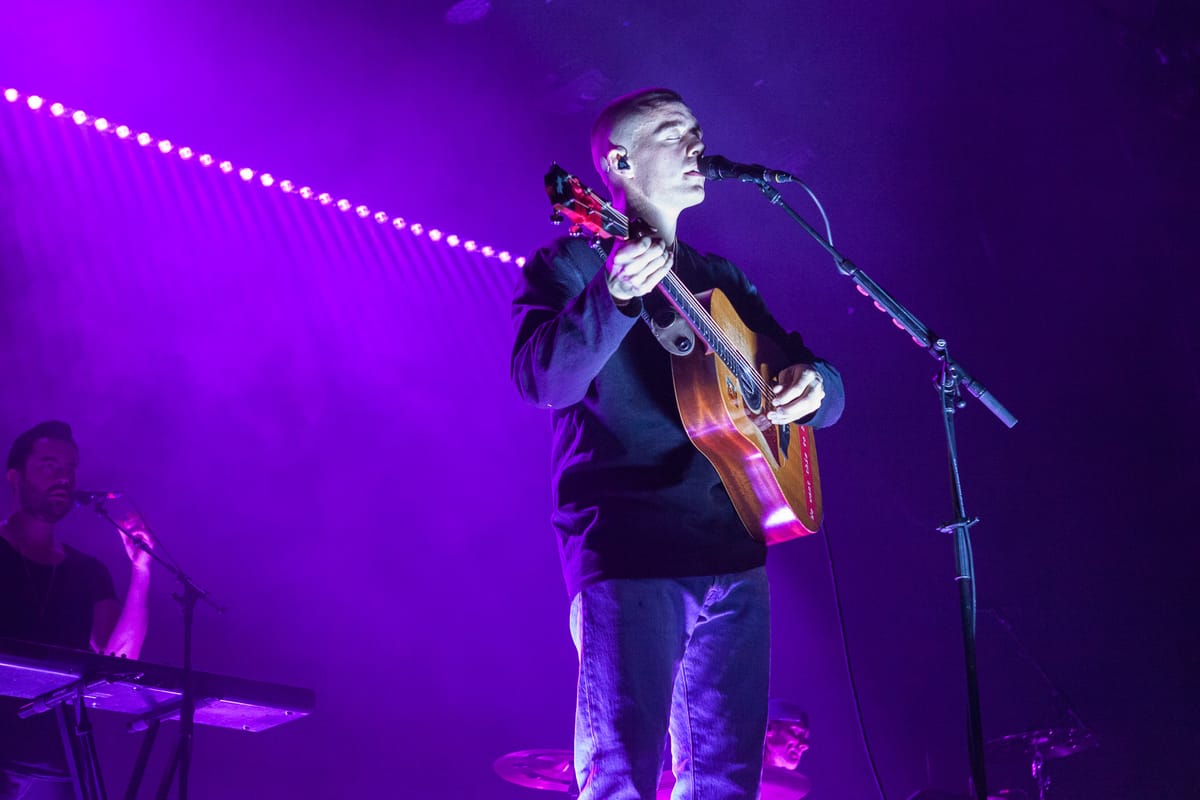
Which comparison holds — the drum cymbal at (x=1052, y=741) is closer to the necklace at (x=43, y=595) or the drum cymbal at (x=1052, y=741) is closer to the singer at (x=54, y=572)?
the singer at (x=54, y=572)

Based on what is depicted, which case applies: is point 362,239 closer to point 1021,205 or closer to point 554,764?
point 554,764

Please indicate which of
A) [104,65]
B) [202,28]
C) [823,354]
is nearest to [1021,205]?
[823,354]

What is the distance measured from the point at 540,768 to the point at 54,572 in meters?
2.13

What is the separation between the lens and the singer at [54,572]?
4.02 m

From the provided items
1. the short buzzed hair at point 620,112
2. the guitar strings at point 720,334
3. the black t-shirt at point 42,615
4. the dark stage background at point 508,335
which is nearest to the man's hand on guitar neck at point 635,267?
the guitar strings at point 720,334

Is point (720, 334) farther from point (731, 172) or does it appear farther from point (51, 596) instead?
point (51, 596)

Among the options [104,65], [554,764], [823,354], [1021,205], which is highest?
[104,65]

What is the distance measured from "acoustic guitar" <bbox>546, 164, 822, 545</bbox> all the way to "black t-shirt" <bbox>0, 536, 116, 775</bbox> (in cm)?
262

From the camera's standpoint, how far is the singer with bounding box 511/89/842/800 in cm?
200

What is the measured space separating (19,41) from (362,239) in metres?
1.95

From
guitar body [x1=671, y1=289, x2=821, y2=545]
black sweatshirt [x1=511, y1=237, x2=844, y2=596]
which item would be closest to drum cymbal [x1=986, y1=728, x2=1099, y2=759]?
guitar body [x1=671, y1=289, x2=821, y2=545]

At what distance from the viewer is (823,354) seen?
670 cm

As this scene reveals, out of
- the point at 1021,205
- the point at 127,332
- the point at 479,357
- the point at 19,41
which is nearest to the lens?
the point at 19,41

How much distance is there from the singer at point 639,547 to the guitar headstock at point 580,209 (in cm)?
6
